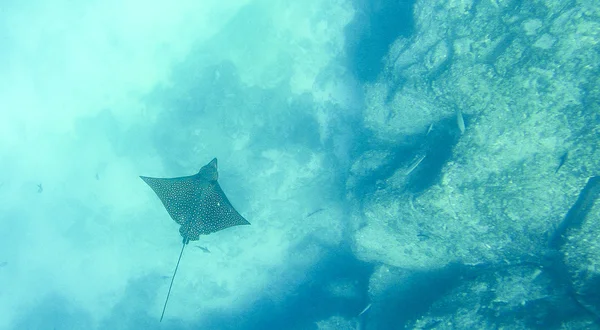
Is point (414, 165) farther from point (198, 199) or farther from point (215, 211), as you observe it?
point (198, 199)

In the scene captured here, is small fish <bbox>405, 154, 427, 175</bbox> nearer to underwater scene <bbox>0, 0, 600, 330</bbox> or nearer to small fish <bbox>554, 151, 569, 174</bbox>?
underwater scene <bbox>0, 0, 600, 330</bbox>

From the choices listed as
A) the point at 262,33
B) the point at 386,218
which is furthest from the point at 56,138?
the point at 386,218

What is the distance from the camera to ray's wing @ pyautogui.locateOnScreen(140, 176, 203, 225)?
666 cm

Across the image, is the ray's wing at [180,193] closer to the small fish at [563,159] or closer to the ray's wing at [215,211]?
the ray's wing at [215,211]

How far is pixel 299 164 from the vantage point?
32.5 feet

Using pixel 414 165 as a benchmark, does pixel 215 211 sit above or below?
above

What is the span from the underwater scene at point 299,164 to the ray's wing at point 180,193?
48 millimetres

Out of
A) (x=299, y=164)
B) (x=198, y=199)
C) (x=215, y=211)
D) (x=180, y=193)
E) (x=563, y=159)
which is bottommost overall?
→ (x=563, y=159)

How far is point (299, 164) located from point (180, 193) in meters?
4.17

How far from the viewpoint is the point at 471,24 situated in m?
7.10

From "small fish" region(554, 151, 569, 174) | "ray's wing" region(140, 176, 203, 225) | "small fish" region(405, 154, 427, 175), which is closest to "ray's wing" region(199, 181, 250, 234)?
"ray's wing" region(140, 176, 203, 225)

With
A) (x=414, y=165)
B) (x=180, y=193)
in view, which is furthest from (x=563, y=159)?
(x=180, y=193)

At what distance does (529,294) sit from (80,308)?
1382cm

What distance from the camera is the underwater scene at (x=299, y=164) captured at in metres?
5.97
